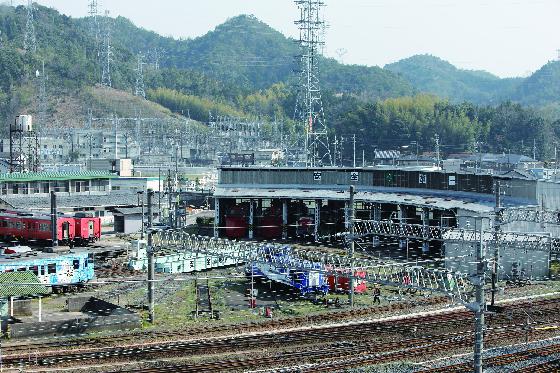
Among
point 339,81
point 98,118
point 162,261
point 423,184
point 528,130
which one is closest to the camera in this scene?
point 162,261

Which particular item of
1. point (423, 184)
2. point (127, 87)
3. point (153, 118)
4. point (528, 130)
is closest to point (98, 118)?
point (153, 118)

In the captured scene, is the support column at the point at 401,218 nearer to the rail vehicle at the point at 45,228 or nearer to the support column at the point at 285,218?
the support column at the point at 285,218

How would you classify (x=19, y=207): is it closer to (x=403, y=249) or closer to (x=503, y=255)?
(x=403, y=249)

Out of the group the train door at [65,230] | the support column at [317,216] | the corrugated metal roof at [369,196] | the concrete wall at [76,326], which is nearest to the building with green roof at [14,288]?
the concrete wall at [76,326]

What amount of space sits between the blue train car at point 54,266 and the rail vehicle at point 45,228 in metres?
4.40

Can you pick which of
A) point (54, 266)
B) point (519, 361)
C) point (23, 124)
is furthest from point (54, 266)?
point (23, 124)

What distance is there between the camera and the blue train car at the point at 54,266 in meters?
23.4

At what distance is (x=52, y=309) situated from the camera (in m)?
22.0

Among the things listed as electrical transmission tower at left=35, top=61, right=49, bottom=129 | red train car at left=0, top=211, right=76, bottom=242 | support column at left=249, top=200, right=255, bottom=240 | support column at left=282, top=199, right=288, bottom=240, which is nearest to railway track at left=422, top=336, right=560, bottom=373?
red train car at left=0, top=211, right=76, bottom=242

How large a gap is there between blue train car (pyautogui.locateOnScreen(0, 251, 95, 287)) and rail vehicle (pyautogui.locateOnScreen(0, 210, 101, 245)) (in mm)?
4402

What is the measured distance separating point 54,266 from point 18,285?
3.69 metres

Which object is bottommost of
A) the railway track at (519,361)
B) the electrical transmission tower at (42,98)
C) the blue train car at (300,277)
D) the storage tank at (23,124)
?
the railway track at (519,361)

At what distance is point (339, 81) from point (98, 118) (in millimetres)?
71626

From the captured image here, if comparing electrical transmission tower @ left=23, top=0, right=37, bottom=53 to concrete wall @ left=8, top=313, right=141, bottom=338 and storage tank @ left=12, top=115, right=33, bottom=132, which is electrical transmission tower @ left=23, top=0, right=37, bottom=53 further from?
concrete wall @ left=8, top=313, right=141, bottom=338
